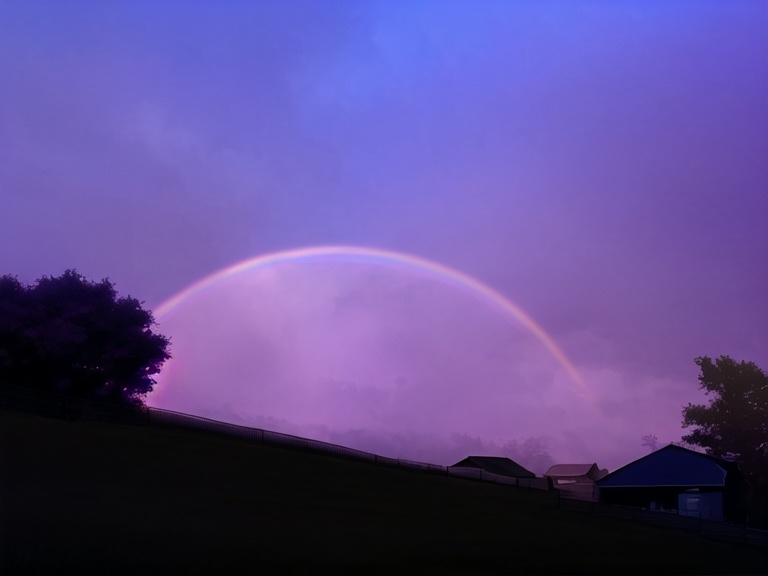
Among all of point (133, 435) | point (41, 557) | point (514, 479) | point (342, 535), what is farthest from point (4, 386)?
point (514, 479)

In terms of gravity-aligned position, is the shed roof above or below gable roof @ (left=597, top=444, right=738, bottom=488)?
above

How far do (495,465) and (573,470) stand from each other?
1061 cm

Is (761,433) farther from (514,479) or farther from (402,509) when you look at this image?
(402,509)

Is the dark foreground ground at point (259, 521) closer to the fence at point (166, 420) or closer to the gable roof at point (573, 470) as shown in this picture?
the fence at point (166, 420)

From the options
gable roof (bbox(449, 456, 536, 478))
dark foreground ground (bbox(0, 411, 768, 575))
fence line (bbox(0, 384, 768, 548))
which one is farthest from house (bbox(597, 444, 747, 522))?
gable roof (bbox(449, 456, 536, 478))

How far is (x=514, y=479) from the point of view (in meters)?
64.2

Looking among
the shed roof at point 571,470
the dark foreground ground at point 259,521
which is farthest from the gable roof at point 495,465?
the dark foreground ground at point 259,521

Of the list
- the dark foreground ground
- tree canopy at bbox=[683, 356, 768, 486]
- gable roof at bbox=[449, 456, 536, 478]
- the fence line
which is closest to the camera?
the dark foreground ground

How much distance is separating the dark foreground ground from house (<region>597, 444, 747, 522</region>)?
13154 mm

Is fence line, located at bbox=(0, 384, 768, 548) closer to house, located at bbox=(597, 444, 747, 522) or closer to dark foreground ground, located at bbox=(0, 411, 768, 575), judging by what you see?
dark foreground ground, located at bbox=(0, 411, 768, 575)

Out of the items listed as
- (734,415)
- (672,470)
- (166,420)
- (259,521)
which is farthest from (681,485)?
(259,521)

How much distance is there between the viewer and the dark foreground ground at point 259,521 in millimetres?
17406

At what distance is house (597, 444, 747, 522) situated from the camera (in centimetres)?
5481

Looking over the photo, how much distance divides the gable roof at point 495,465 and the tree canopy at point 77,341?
4312cm
